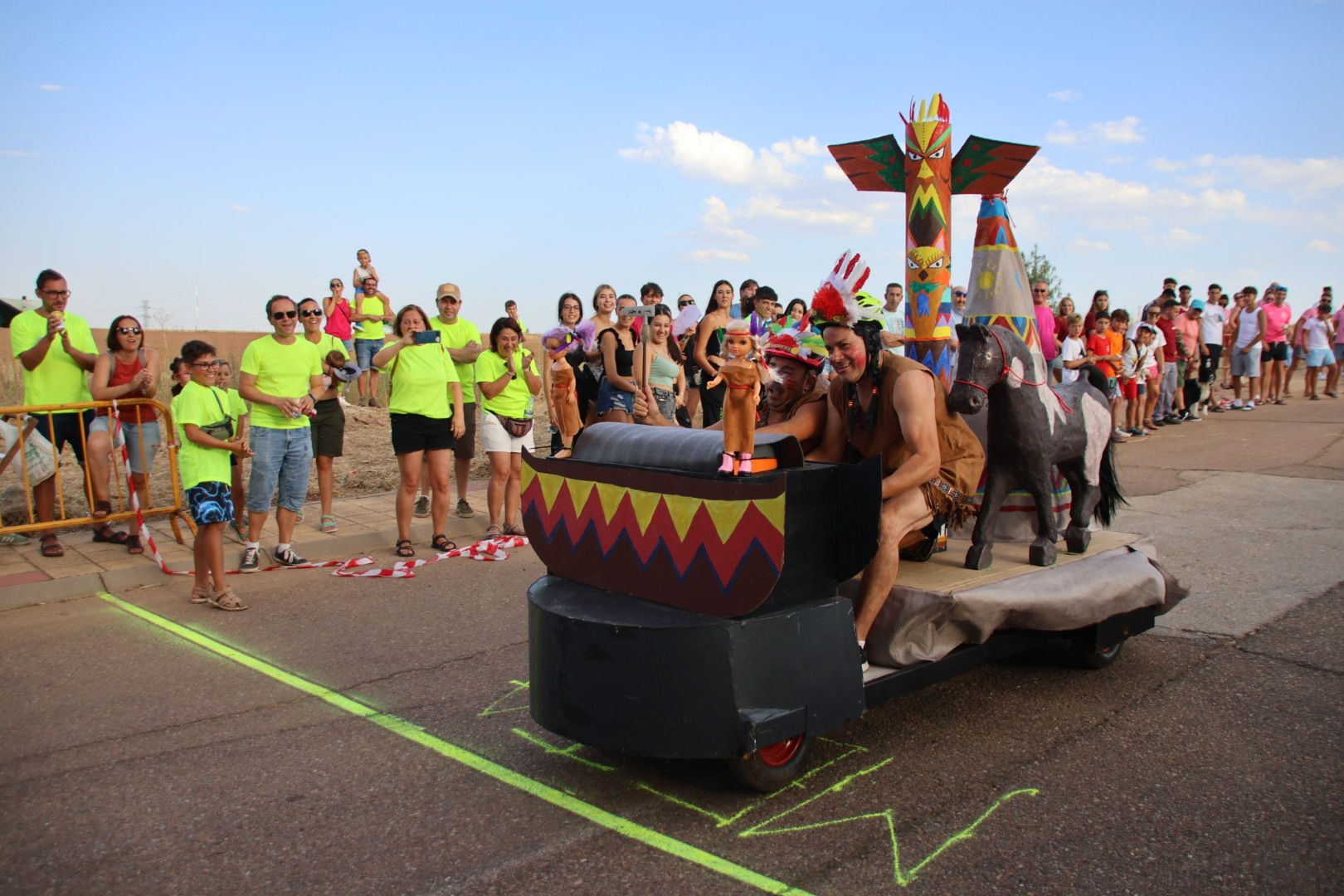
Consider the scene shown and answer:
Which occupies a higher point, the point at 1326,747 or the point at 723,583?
the point at 723,583

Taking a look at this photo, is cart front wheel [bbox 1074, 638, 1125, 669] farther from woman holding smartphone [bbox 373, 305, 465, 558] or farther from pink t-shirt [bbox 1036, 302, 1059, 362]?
woman holding smartphone [bbox 373, 305, 465, 558]

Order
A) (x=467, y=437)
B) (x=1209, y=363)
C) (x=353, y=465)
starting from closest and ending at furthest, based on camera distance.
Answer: (x=467, y=437) < (x=353, y=465) < (x=1209, y=363)

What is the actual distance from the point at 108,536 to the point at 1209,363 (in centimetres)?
1538

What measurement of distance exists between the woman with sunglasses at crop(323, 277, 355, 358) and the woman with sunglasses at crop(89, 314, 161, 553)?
610cm

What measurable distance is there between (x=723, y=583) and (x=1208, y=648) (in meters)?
3.12

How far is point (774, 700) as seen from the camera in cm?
331

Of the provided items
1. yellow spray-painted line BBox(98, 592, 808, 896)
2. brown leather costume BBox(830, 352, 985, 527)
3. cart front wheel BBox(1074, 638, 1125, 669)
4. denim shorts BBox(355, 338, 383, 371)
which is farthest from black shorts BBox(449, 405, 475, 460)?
denim shorts BBox(355, 338, 383, 371)

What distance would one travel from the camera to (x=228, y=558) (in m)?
7.35

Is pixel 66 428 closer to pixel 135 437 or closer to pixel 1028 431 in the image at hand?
pixel 135 437

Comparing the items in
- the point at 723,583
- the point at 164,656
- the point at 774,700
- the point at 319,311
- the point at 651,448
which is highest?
the point at 319,311

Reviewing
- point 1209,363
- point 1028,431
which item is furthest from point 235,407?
point 1209,363

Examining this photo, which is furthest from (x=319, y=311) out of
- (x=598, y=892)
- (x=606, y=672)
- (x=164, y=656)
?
(x=598, y=892)

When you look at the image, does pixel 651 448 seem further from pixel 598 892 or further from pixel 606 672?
pixel 598 892

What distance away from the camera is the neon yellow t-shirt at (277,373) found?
7180mm
